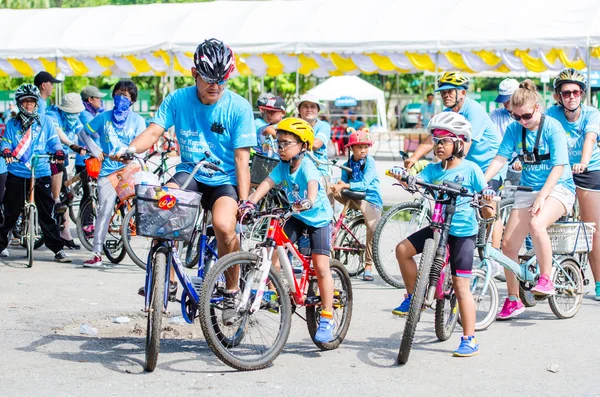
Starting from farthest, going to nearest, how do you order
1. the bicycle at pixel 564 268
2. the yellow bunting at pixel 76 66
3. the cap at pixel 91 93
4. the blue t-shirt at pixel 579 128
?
the yellow bunting at pixel 76 66, the cap at pixel 91 93, the blue t-shirt at pixel 579 128, the bicycle at pixel 564 268

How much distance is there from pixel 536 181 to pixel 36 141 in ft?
18.5

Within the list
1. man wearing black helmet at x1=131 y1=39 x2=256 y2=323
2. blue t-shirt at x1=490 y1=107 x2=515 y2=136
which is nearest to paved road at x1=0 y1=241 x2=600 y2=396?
man wearing black helmet at x1=131 y1=39 x2=256 y2=323

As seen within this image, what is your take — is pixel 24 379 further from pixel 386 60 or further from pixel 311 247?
pixel 386 60

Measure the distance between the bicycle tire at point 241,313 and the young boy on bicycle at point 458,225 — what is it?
1063mm

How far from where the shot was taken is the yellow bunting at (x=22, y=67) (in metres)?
21.4

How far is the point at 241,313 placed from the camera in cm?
623

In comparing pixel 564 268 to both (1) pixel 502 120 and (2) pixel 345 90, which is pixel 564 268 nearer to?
(1) pixel 502 120

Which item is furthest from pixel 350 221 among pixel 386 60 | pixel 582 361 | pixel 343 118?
pixel 343 118

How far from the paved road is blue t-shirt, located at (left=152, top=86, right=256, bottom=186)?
4.20 feet

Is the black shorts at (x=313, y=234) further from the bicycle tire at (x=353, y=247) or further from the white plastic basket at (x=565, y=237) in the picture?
the bicycle tire at (x=353, y=247)

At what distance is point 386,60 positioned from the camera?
19.9m

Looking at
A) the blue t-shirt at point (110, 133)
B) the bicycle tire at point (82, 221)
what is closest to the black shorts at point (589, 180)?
the blue t-shirt at point (110, 133)

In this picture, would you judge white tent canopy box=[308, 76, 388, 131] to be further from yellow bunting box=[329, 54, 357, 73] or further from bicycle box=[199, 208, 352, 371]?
bicycle box=[199, 208, 352, 371]

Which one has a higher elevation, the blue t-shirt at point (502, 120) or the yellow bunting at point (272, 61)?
the yellow bunting at point (272, 61)
